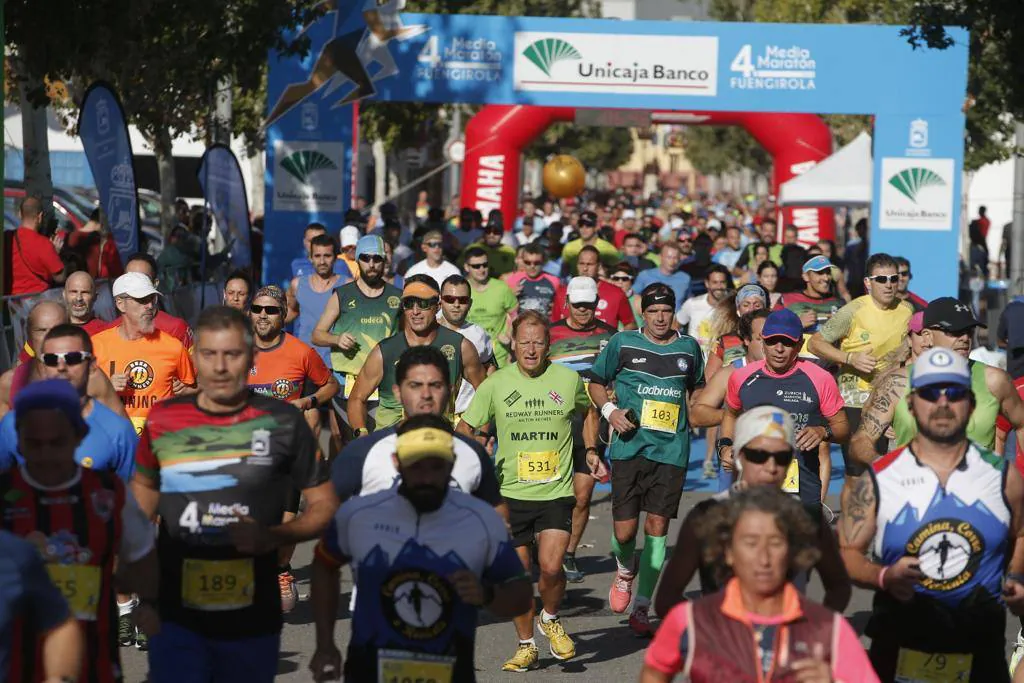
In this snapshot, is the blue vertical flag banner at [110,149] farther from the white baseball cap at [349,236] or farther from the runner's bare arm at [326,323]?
the runner's bare arm at [326,323]

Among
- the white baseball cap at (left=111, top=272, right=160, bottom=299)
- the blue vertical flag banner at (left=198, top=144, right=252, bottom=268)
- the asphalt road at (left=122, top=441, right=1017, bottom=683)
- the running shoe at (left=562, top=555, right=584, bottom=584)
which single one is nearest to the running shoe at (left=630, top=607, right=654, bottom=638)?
the asphalt road at (left=122, top=441, right=1017, bottom=683)

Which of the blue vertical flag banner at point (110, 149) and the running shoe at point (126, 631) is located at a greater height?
the blue vertical flag banner at point (110, 149)

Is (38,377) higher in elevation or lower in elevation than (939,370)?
lower

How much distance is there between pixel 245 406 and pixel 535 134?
21758 mm

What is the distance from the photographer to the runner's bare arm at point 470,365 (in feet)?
31.3

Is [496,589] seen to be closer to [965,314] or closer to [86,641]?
[86,641]

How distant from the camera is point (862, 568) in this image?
5.33m

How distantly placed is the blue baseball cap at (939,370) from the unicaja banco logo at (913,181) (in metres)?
15.9

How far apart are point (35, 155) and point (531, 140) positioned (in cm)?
1151

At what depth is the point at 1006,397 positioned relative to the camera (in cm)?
734

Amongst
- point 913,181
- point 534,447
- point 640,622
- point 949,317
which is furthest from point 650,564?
point 913,181

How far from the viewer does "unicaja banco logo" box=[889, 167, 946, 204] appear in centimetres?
2097

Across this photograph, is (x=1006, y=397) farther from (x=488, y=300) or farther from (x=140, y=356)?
(x=488, y=300)

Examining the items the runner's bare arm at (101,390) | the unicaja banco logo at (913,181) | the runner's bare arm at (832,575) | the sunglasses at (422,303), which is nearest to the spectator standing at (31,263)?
the sunglasses at (422,303)
